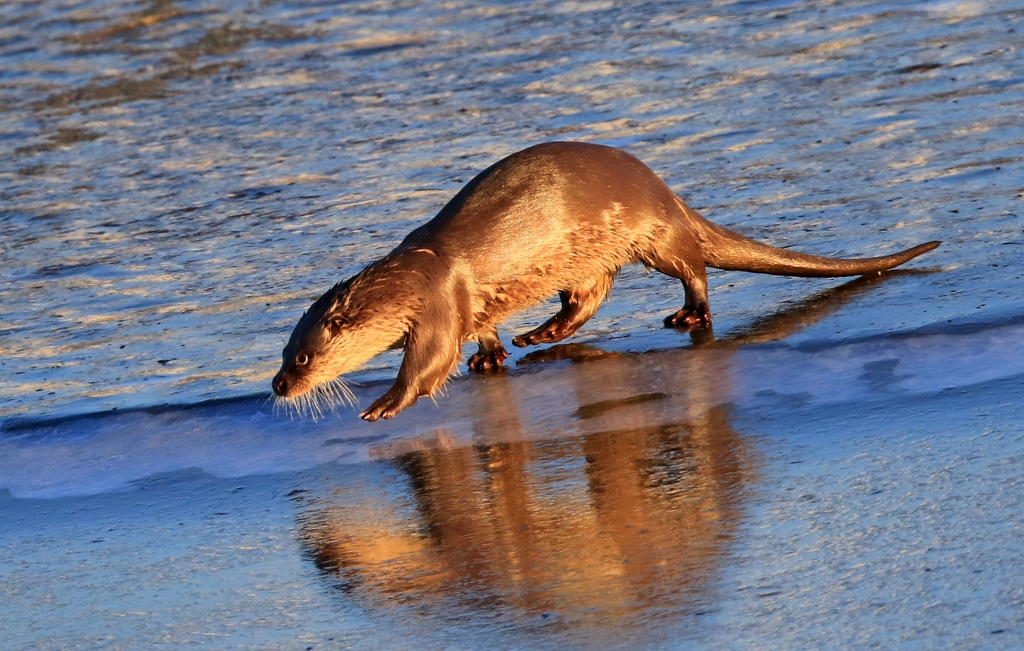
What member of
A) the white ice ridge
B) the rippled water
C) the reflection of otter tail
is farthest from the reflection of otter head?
the reflection of otter tail

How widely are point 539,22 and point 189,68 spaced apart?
7.56 feet

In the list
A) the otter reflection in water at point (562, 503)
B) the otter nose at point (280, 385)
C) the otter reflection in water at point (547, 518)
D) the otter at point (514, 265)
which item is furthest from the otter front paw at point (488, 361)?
the otter nose at point (280, 385)

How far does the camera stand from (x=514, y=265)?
488 centimetres

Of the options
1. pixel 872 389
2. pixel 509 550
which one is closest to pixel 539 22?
pixel 872 389

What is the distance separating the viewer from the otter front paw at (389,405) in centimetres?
441

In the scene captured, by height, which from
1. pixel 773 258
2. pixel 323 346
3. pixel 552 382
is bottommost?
pixel 552 382

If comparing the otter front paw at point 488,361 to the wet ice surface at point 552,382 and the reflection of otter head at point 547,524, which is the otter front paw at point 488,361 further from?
the reflection of otter head at point 547,524

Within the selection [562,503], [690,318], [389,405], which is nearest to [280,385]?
[389,405]

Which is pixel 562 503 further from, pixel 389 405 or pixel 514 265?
pixel 514 265

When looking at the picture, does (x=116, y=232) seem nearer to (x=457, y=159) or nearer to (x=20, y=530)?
(x=457, y=159)

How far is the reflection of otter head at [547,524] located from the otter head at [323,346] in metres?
0.46

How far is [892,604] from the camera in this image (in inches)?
112

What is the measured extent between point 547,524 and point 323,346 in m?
1.31

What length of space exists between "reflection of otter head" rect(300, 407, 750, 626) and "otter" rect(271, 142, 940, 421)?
50 cm
